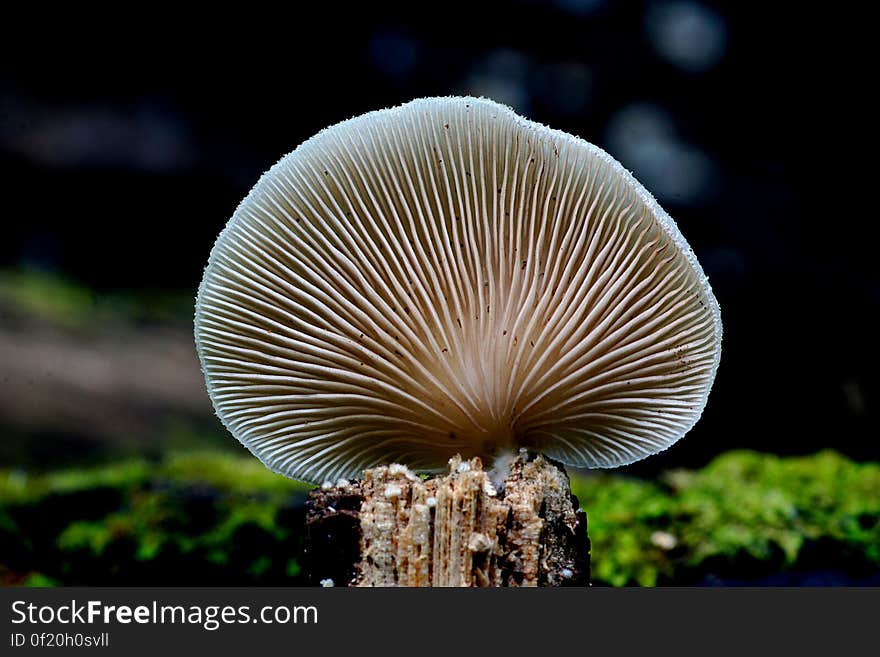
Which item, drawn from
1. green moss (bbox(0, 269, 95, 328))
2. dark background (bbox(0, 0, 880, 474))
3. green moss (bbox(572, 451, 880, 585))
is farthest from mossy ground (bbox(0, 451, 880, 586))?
green moss (bbox(0, 269, 95, 328))

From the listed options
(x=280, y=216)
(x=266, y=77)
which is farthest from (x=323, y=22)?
(x=280, y=216)

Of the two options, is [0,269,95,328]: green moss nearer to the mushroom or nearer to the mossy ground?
the mossy ground

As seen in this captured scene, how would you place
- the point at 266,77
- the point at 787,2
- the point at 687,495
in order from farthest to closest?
the point at 266,77 → the point at 787,2 → the point at 687,495

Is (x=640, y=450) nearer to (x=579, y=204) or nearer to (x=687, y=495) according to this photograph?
(x=579, y=204)

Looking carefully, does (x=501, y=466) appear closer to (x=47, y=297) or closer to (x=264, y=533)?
(x=264, y=533)

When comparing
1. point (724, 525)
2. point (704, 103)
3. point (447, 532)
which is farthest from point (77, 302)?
point (704, 103)

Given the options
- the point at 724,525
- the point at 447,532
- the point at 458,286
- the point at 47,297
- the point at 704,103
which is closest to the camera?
the point at 447,532
